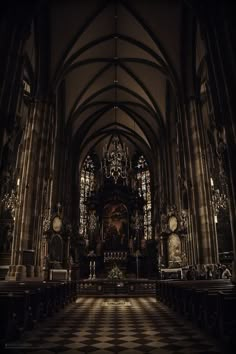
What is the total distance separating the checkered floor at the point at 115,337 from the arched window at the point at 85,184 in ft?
86.0

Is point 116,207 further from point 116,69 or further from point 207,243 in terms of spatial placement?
point 207,243

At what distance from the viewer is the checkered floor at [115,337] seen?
4.64 m

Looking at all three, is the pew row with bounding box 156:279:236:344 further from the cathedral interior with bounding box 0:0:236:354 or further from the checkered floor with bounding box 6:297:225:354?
the checkered floor with bounding box 6:297:225:354

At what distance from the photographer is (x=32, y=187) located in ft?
53.1

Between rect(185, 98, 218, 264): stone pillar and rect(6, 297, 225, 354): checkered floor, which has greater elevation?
rect(185, 98, 218, 264): stone pillar

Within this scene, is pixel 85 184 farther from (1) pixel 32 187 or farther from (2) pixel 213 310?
(2) pixel 213 310

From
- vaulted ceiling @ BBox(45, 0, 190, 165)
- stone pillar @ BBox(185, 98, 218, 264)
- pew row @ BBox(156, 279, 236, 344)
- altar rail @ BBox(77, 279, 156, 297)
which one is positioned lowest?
altar rail @ BBox(77, 279, 156, 297)

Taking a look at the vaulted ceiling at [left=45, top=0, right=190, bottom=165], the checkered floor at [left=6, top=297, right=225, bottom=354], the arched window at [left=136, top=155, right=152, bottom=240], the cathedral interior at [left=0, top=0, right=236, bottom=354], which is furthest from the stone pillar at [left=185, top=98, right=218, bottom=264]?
the arched window at [left=136, top=155, right=152, bottom=240]

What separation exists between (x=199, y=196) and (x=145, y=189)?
1963 centimetres

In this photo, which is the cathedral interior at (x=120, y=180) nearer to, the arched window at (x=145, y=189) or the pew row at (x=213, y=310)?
the pew row at (x=213, y=310)

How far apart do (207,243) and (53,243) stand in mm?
10522

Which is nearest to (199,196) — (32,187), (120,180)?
(32,187)

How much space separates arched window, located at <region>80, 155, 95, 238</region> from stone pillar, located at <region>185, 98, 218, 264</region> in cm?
1913

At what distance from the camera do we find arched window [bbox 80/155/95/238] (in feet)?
111
